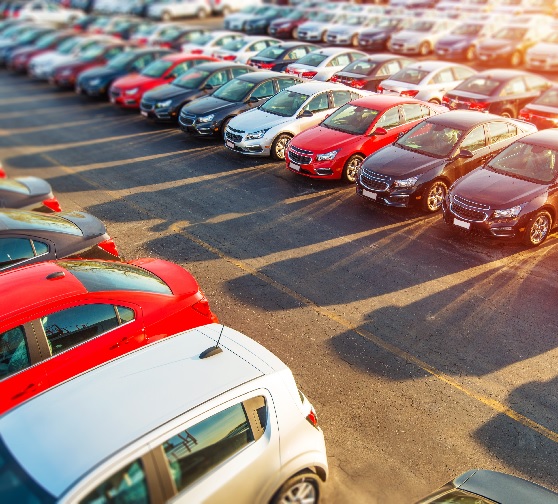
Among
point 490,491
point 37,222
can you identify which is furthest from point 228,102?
point 490,491

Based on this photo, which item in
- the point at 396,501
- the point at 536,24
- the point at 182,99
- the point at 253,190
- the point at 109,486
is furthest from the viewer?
the point at 536,24

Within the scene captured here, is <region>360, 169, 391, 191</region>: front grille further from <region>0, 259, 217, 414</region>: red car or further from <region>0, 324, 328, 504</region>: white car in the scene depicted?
<region>0, 324, 328, 504</region>: white car

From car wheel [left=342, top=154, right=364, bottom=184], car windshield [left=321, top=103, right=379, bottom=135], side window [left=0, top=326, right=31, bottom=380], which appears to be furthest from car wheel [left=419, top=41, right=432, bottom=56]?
side window [left=0, top=326, right=31, bottom=380]

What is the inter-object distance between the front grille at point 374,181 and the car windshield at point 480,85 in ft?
22.3

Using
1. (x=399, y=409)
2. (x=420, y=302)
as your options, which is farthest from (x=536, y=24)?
(x=399, y=409)

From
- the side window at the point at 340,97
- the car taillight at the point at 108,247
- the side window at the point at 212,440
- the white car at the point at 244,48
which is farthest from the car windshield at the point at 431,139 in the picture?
the white car at the point at 244,48

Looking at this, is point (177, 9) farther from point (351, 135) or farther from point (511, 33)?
point (351, 135)

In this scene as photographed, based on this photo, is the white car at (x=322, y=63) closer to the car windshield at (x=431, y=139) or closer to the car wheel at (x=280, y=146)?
the car wheel at (x=280, y=146)

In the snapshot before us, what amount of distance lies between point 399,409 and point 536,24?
25567mm

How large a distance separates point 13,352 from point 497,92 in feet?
48.2

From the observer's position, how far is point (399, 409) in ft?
22.6

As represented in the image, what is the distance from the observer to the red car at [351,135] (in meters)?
13.2

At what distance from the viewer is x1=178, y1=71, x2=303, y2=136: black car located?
1641cm

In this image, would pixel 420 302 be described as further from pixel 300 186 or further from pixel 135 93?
pixel 135 93
